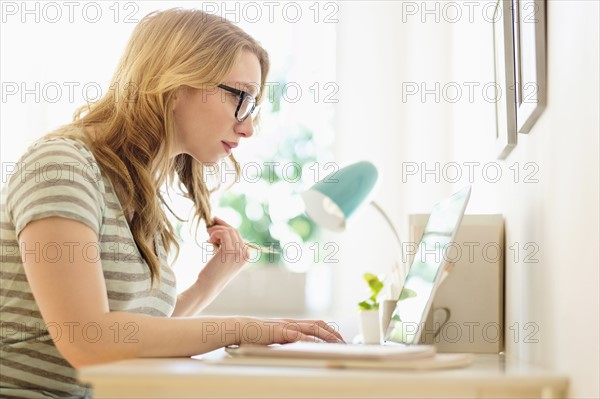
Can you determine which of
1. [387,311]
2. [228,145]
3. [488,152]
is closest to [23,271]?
[228,145]

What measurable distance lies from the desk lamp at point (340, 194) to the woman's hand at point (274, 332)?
0.38 meters

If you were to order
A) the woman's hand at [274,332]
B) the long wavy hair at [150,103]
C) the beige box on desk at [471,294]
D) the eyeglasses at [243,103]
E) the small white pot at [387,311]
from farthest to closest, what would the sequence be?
the small white pot at [387,311] → the beige box on desk at [471,294] → the eyeglasses at [243,103] → the long wavy hair at [150,103] → the woman's hand at [274,332]

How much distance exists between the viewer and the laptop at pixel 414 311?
1033mm

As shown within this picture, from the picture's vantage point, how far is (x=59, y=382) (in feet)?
4.53

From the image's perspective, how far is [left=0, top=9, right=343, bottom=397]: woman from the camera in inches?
47.7

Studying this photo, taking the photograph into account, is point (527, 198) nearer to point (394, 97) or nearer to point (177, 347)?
point (177, 347)

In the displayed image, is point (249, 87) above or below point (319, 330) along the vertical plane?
above

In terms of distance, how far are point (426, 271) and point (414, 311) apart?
9cm

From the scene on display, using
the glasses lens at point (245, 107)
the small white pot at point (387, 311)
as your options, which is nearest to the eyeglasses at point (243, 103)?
the glasses lens at point (245, 107)

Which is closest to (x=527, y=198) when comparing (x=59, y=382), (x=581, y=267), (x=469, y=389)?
(x=581, y=267)

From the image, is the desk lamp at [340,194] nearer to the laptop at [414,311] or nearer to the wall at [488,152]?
the laptop at [414,311]

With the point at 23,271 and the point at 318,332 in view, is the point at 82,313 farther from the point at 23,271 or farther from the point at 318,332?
the point at 318,332

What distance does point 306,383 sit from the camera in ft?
3.01

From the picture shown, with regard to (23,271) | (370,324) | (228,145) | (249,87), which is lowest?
(370,324)
